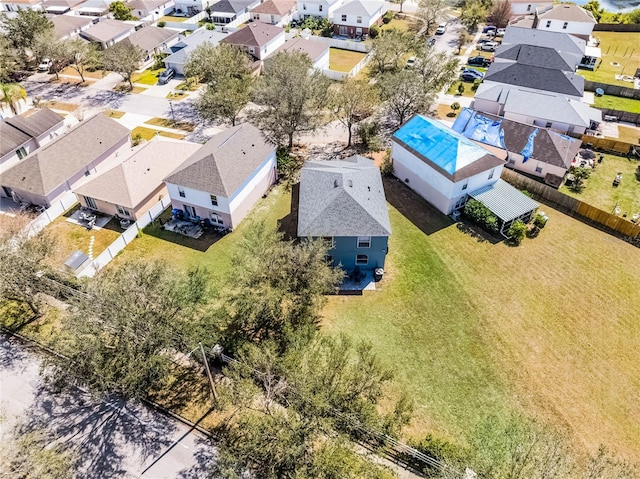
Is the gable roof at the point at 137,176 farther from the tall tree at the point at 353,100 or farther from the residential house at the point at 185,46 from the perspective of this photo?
the residential house at the point at 185,46

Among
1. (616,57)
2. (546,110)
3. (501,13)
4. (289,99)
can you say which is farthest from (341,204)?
(501,13)

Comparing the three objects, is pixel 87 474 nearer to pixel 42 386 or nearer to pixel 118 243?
pixel 42 386

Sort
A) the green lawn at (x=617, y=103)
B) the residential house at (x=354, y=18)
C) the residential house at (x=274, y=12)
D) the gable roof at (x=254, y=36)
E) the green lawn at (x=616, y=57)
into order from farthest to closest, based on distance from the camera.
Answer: the residential house at (x=274, y=12)
the residential house at (x=354, y=18)
the gable roof at (x=254, y=36)
the green lawn at (x=616, y=57)
the green lawn at (x=617, y=103)

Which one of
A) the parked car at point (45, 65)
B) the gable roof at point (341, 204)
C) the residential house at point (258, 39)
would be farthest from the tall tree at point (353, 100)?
the parked car at point (45, 65)

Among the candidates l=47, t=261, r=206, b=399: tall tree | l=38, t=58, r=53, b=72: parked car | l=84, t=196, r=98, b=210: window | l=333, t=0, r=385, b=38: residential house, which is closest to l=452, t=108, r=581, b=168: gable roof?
l=47, t=261, r=206, b=399: tall tree

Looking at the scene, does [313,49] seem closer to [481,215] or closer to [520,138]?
[520,138]
